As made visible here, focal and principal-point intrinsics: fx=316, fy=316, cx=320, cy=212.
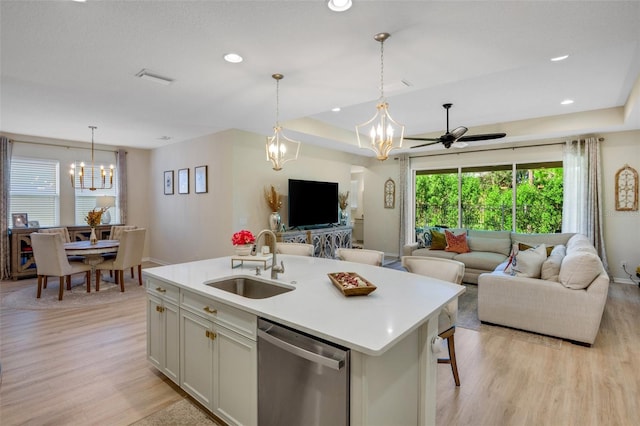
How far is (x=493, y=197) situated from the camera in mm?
6801

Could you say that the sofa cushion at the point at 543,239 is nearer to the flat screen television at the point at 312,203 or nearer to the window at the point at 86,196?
the flat screen television at the point at 312,203

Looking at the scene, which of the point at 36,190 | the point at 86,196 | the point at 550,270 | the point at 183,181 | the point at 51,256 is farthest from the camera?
the point at 86,196

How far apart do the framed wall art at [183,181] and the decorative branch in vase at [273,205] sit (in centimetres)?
165

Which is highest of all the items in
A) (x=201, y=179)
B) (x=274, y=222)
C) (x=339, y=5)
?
(x=339, y=5)

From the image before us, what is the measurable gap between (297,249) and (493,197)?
5.18 metres

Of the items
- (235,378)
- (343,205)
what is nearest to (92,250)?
(235,378)

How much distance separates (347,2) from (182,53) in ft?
4.91

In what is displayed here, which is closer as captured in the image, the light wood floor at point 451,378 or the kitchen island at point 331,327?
the kitchen island at point 331,327

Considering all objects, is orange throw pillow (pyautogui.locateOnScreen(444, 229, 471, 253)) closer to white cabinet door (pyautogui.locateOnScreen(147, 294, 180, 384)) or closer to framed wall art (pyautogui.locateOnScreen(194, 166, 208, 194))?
framed wall art (pyautogui.locateOnScreen(194, 166, 208, 194))

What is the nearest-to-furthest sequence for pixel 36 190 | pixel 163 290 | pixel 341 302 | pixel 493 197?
pixel 341 302
pixel 163 290
pixel 36 190
pixel 493 197

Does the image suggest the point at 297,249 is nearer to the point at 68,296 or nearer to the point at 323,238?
the point at 323,238

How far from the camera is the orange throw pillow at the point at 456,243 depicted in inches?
236

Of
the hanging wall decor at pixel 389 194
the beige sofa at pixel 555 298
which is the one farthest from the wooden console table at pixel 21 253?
the beige sofa at pixel 555 298

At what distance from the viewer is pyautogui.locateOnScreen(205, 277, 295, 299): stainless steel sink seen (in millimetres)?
2234
